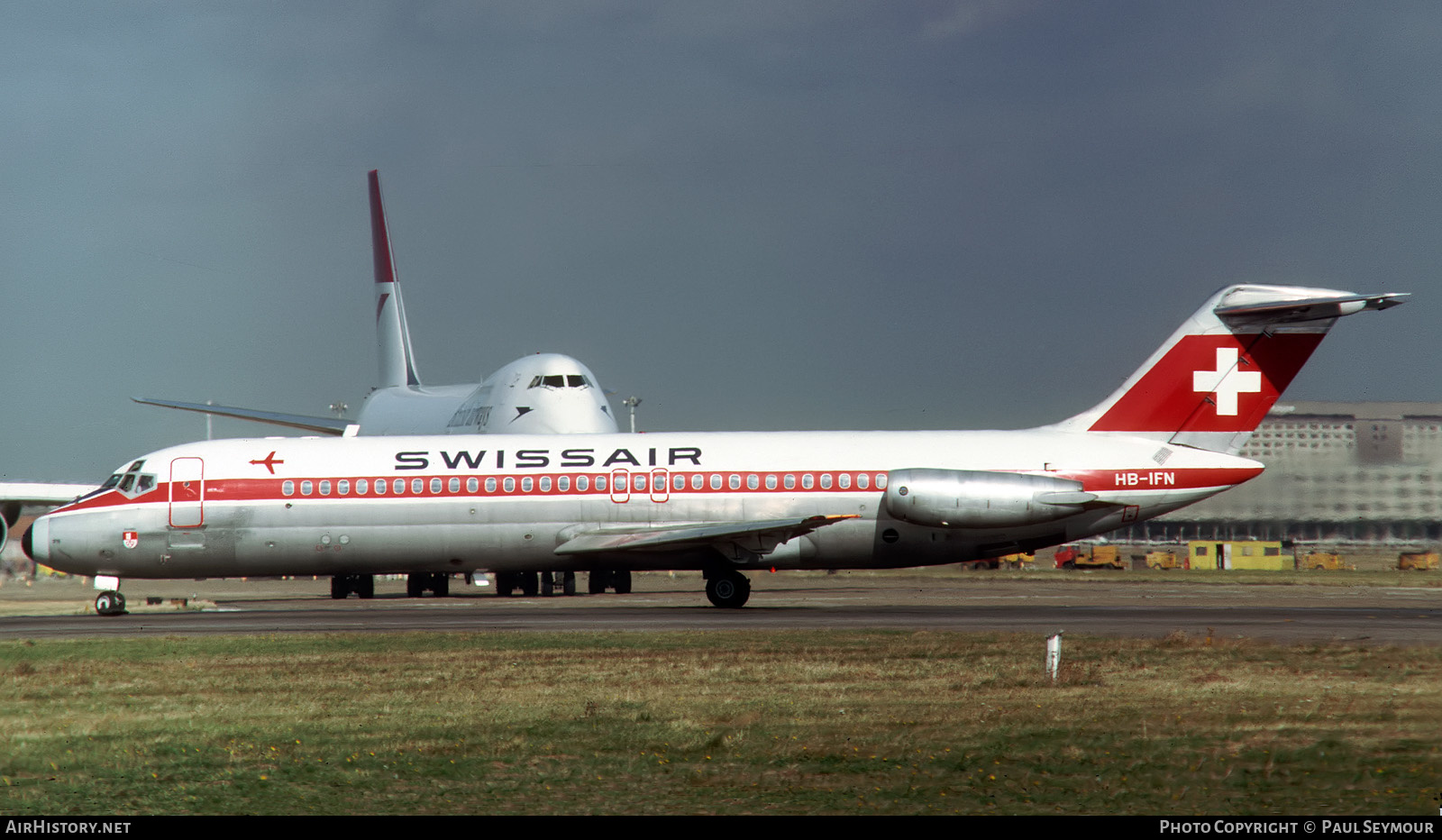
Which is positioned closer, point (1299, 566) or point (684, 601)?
point (684, 601)

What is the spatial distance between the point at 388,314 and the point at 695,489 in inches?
1942

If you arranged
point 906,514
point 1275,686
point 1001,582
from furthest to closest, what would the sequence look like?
point 1001,582 → point 906,514 → point 1275,686

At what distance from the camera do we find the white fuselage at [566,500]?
3250 centimetres

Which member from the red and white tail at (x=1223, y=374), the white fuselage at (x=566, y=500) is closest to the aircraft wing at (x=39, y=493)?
the white fuselage at (x=566, y=500)

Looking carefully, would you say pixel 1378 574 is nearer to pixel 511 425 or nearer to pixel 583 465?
pixel 511 425

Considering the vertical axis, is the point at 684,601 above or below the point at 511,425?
below

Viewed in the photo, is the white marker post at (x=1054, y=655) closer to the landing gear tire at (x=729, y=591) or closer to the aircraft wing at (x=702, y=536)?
the aircraft wing at (x=702, y=536)

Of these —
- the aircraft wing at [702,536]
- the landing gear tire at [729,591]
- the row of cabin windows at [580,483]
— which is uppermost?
the row of cabin windows at [580,483]

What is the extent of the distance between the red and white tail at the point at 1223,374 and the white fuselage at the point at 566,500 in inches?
24.2

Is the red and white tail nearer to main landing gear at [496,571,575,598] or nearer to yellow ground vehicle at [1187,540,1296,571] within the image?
main landing gear at [496,571,575,598]

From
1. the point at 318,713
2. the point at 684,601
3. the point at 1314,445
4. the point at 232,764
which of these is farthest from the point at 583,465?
the point at 1314,445

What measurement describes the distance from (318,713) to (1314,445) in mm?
38493

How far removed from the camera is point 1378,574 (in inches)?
2253

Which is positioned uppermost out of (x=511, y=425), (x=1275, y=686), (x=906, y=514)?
(x=511, y=425)
